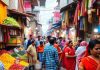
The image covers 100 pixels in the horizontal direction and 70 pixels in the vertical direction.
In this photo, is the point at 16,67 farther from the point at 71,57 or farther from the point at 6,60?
the point at 71,57

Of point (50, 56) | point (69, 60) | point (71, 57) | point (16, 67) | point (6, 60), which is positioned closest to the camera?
point (16, 67)

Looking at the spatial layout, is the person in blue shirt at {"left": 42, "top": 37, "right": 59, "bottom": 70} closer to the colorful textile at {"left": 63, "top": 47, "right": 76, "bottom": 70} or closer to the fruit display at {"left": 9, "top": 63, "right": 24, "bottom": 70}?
the fruit display at {"left": 9, "top": 63, "right": 24, "bottom": 70}

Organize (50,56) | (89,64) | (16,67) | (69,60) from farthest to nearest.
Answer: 1. (69,60)
2. (50,56)
3. (16,67)
4. (89,64)

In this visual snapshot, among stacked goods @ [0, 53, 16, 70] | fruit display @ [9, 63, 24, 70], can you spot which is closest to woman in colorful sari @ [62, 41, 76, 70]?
stacked goods @ [0, 53, 16, 70]

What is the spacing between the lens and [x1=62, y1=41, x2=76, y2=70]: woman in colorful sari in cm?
1381

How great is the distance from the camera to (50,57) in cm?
1159

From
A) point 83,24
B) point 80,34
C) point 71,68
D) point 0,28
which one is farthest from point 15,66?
point 80,34

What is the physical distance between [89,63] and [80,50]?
571cm

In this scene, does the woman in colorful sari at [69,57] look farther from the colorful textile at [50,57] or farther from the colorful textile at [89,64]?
the colorful textile at [89,64]

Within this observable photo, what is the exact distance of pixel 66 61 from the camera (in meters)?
14.1

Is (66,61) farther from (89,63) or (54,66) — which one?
(89,63)

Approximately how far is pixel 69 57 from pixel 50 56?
2.40m

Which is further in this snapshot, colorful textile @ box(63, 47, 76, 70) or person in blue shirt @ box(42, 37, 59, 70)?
colorful textile @ box(63, 47, 76, 70)

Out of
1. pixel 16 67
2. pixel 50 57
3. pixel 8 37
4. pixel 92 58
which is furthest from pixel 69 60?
pixel 92 58
